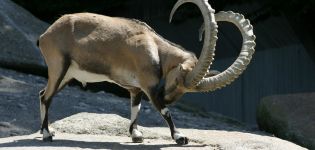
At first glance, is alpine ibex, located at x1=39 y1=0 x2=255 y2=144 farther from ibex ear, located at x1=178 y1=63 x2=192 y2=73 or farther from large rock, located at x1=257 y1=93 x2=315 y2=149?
large rock, located at x1=257 y1=93 x2=315 y2=149

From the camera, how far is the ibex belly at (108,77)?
8953 millimetres

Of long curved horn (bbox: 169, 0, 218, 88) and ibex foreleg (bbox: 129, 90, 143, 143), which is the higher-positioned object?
long curved horn (bbox: 169, 0, 218, 88)

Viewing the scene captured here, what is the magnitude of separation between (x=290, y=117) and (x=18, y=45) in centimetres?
608

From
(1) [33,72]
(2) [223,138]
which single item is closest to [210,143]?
(2) [223,138]

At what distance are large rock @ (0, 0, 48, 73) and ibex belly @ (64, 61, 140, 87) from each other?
6.81m

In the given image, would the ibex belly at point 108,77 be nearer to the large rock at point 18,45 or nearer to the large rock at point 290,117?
the large rock at point 290,117

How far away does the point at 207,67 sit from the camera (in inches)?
341

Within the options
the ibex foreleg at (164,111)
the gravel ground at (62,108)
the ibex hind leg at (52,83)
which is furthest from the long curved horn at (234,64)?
the gravel ground at (62,108)

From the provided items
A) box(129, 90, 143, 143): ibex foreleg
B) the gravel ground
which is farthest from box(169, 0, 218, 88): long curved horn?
the gravel ground

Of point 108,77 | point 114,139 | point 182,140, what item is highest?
point 108,77

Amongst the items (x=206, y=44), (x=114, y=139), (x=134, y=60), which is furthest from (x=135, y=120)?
(x=206, y=44)

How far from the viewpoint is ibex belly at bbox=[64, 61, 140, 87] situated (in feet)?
29.4

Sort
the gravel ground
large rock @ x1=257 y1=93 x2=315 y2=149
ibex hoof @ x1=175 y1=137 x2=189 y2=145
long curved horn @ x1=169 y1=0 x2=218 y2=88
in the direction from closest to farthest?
long curved horn @ x1=169 y1=0 x2=218 y2=88, ibex hoof @ x1=175 y1=137 x2=189 y2=145, the gravel ground, large rock @ x1=257 y1=93 x2=315 y2=149

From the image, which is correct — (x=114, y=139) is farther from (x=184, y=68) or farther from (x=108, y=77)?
(x=184, y=68)
